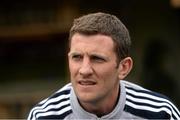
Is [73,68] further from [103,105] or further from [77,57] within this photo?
[103,105]

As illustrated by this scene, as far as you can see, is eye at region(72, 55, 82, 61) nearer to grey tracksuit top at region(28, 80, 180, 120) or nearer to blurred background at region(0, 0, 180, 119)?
grey tracksuit top at region(28, 80, 180, 120)

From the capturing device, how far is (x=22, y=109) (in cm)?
720

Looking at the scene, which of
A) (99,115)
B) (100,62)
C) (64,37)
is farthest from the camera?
(64,37)

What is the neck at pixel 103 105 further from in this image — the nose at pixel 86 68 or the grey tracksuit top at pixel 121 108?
the nose at pixel 86 68

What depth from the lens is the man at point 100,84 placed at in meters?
3.23

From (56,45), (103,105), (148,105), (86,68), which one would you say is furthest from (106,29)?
(56,45)

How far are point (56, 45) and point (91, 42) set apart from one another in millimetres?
→ 3808

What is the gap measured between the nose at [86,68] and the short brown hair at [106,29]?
0.16 meters

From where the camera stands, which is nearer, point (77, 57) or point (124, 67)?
point (77, 57)

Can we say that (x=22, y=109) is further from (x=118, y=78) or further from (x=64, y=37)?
(x=118, y=78)

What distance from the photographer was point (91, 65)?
127 inches

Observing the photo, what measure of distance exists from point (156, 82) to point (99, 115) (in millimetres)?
3644

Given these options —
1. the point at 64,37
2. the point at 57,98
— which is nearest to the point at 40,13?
the point at 64,37

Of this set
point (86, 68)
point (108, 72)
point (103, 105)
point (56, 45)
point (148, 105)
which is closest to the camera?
point (86, 68)
